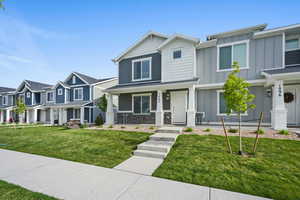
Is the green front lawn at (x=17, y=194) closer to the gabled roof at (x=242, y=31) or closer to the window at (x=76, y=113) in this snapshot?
the gabled roof at (x=242, y=31)

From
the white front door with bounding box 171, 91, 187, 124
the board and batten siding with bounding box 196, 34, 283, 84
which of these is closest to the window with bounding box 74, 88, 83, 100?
the white front door with bounding box 171, 91, 187, 124

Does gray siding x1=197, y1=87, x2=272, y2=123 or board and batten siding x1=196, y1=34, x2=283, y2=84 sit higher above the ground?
board and batten siding x1=196, y1=34, x2=283, y2=84

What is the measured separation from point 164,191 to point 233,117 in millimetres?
8610

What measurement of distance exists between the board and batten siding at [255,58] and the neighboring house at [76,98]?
1484cm

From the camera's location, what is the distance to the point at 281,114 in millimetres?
6973

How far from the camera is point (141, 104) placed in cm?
1173

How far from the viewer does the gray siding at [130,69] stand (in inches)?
443

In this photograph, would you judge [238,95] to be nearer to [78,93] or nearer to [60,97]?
[78,93]

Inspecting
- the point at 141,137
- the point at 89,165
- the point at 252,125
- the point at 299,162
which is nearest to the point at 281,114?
the point at 252,125

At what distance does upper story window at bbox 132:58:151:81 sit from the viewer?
11664mm

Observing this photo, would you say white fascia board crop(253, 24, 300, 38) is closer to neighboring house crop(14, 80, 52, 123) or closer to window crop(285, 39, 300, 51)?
window crop(285, 39, 300, 51)

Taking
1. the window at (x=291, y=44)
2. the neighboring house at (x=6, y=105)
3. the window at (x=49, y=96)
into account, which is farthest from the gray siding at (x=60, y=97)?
the window at (x=291, y=44)

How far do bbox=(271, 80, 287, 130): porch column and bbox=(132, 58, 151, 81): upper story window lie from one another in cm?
862

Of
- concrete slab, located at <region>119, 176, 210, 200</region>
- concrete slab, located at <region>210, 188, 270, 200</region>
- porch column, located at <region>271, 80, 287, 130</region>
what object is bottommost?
concrete slab, located at <region>119, 176, 210, 200</region>
